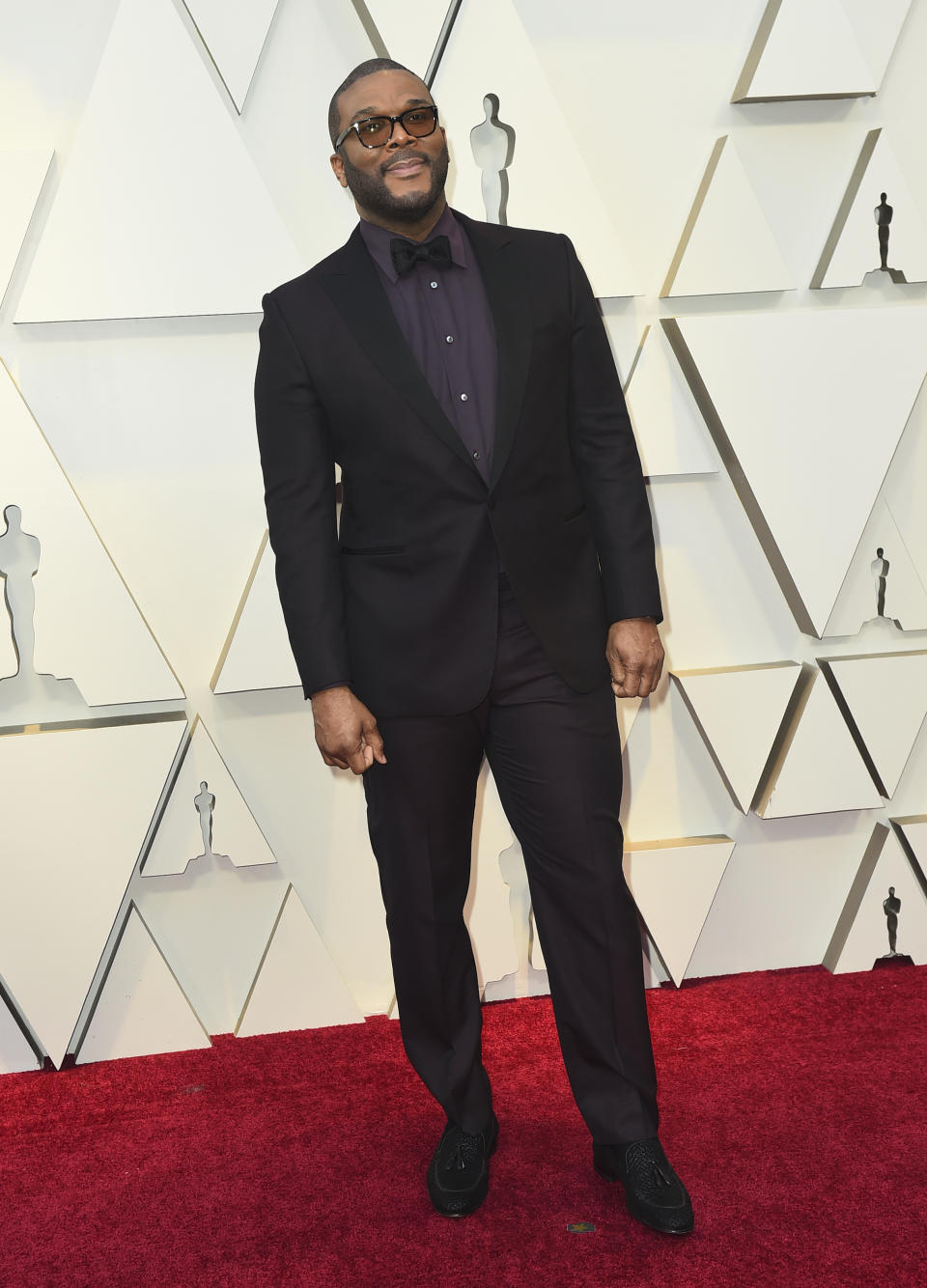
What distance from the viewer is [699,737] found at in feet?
7.77

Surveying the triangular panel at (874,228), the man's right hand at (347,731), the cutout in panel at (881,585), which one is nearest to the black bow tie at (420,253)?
the man's right hand at (347,731)

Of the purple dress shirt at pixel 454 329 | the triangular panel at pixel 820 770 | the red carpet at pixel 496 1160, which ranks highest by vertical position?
the purple dress shirt at pixel 454 329

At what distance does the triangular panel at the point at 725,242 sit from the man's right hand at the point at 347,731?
3.60 feet

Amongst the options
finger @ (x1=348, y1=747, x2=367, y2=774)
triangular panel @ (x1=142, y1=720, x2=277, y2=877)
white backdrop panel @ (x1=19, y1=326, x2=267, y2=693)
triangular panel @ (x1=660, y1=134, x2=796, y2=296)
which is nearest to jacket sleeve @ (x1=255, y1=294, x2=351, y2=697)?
finger @ (x1=348, y1=747, x2=367, y2=774)

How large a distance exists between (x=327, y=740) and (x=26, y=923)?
0.95 meters

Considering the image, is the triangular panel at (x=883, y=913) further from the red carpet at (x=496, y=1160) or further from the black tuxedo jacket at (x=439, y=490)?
the black tuxedo jacket at (x=439, y=490)

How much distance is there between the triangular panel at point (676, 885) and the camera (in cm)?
233

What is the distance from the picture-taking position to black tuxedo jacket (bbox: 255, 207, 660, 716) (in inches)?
62.8

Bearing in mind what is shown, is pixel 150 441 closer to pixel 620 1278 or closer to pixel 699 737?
pixel 699 737

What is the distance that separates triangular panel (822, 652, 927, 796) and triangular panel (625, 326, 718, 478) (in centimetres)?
52

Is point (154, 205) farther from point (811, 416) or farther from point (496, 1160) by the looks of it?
point (496, 1160)

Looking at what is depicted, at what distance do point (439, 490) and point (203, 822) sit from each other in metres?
0.99

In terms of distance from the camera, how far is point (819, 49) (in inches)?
84.0

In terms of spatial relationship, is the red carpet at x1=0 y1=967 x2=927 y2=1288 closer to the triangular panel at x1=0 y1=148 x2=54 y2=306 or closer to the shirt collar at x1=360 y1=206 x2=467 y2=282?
the shirt collar at x1=360 y1=206 x2=467 y2=282
